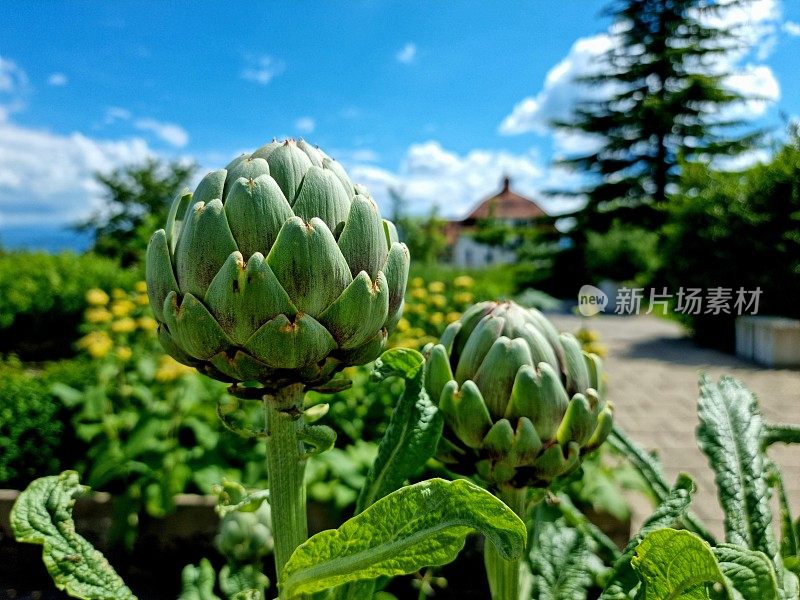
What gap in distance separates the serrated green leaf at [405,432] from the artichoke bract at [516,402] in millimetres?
26

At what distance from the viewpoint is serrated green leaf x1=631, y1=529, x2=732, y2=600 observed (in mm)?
446

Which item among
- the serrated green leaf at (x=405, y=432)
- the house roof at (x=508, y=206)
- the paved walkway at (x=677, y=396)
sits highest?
the house roof at (x=508, y=206)

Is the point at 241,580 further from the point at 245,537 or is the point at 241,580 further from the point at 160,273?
the point at 160,273

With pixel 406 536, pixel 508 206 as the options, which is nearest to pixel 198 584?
pixel 406 536

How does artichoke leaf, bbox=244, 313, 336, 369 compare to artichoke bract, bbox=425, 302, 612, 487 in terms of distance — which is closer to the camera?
artichoke leaf, bbox=244, 313, 336, 369

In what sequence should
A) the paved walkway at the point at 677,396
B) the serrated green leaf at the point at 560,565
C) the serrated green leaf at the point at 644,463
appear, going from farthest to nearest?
the paved walkway at the point at 677,396
the serrated green leaf at the point at 644,463
the serrated green leaf at the point at 560,565

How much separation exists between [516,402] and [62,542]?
0.47 meters

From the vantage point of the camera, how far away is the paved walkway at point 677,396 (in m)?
2.80

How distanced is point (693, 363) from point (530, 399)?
596 centimetres

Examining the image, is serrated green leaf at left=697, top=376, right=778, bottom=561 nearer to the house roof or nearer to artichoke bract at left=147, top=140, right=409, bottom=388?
artichoke bract at left=147, top=140, right=409, bottom=388

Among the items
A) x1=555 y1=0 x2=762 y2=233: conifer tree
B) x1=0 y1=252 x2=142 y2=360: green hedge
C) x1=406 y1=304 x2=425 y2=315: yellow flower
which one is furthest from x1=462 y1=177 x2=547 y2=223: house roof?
x1=406 y1=304 x2=425 y2=315: yellow flower

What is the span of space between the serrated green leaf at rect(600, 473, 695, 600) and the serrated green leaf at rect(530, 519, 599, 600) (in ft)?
0.51

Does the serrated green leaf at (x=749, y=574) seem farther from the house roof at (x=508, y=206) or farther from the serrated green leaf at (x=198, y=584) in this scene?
the house roof at (x=508, y=206)

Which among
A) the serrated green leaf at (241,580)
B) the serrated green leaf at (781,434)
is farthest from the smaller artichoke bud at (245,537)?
the serrated green leaf at (781,434)
